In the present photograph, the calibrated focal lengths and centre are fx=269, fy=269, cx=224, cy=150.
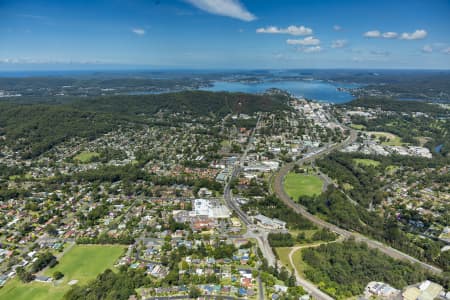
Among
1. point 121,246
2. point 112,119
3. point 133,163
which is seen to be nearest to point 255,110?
point 112,119

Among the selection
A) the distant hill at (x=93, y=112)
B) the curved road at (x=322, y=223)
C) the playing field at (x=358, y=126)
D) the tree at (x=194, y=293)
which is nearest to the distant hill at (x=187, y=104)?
the distant hill at (x=93, y=112)

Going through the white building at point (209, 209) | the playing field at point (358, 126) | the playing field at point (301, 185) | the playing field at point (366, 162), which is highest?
the playing field at point (358, 126)

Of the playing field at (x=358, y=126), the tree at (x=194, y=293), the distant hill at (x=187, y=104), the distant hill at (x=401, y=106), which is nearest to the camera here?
the tree at (x=194, y=293)

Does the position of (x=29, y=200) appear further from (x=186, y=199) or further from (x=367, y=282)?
(x=367, y=282)

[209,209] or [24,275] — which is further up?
[209,209]

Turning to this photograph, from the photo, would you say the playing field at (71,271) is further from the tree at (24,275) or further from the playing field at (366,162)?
the playing field at (366,162)

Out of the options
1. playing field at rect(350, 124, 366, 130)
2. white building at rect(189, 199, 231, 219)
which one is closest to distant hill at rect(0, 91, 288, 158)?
playing field at rect(350, 124, 366, 130)

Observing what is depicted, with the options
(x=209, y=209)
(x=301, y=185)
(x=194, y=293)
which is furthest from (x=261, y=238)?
(x=301, y=185)

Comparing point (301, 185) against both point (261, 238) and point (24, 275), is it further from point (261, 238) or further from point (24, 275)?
point (24, 275)
